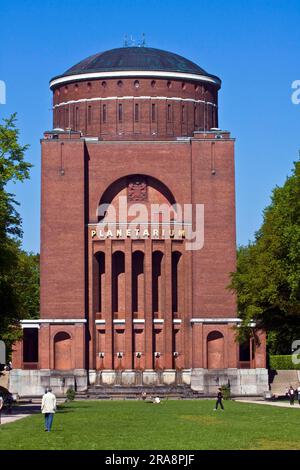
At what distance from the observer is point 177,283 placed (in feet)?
276

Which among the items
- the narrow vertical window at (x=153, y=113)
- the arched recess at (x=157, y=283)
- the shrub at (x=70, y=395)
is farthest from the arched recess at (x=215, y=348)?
the narrow vertical window at (x=153, y=113)

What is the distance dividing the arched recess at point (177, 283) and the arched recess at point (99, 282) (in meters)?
4.76

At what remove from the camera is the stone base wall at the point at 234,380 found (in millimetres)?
79562

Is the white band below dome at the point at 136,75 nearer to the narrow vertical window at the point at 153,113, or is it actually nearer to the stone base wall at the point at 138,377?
the narrow vertical window at the point at 153,113

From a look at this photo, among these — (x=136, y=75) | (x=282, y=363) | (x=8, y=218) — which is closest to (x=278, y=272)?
(x=8, y=218)

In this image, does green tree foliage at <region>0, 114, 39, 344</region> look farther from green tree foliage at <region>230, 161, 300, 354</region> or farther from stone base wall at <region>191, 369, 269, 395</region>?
stone base wall at <region>191, 369, 269, 395</region>

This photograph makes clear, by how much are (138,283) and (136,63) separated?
53.1ft

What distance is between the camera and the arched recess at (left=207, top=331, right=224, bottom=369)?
81312 mm

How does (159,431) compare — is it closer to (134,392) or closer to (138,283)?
(134,392)

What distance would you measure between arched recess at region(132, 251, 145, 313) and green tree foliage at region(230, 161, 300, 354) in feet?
39.9

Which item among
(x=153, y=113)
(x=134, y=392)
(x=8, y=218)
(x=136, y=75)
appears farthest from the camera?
(x=153, y=113)
